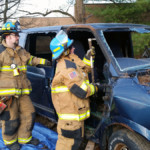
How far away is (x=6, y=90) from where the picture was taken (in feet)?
8.87

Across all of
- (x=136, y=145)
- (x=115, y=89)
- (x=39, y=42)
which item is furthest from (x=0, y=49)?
(x=136, y=145)

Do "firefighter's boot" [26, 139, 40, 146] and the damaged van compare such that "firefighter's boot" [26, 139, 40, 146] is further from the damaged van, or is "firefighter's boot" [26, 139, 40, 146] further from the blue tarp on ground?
the damaged van

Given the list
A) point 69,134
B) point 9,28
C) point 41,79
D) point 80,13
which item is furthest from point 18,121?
point 80,13

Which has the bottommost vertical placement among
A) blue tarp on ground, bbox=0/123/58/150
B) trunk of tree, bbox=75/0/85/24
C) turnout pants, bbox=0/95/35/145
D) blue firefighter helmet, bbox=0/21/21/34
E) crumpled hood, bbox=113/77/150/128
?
blue tarp on ground, bbox=0/123/58/150

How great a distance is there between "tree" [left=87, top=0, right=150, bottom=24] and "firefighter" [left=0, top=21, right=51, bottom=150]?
6657 millimetres

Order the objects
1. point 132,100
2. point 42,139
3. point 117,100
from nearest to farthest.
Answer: point 132,100 < point 117,100 < point 42,139

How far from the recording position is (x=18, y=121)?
9.68 feet

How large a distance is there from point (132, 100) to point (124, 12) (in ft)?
24.6

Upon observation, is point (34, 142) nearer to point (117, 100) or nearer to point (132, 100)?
point (117, 100)

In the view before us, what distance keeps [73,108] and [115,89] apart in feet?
1.78

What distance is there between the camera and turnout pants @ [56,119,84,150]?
2.24 meters

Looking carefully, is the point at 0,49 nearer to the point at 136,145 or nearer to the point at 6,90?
the point at 6,90

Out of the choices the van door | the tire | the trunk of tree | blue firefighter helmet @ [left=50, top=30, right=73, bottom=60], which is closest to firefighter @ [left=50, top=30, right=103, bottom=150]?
blue firefighter helmet @ [left=50, top=30, right=73, bottom=60]

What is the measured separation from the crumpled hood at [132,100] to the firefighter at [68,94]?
347 mm
